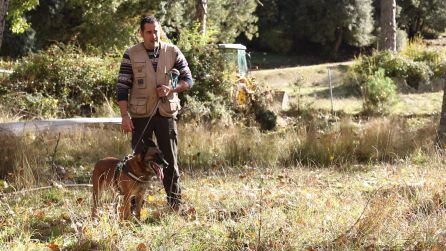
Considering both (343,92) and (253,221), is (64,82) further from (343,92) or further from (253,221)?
(253,221)

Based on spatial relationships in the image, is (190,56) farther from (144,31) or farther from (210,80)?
(144,31)

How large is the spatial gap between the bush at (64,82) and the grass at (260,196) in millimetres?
4871

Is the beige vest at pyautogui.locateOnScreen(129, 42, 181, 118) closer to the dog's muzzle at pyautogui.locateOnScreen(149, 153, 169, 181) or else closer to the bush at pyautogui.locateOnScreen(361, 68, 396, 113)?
the dog's muzzle at pyautogui.locateOnScreen(149, 153, 169, 181)

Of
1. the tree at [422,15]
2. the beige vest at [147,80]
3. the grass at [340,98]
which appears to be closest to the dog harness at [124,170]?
the beige vest at [147,80]

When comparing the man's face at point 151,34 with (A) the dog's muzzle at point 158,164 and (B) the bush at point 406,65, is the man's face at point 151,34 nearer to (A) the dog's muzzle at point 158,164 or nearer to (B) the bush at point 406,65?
(A) the dog's muzzle at point 158,164

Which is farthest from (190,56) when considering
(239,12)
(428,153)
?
(239,12)

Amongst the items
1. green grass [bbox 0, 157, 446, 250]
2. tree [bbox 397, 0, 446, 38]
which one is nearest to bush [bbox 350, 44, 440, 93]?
green grass [bbox 0, 157, 446, 250]

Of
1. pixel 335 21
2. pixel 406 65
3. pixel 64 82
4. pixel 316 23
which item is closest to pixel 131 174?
pixel 64 82

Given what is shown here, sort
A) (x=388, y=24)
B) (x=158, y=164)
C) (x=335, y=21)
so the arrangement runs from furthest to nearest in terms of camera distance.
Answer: (x=335, y=21) < (x=388, y=24) < (x=158, y=164)

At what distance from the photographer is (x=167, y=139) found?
5398 millimetres

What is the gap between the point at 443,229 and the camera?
4.49 metres

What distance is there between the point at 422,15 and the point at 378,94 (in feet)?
94.1

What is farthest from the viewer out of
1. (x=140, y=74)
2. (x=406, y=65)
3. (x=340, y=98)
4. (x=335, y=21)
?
(x=335, y=21)

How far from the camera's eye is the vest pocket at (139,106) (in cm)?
527
